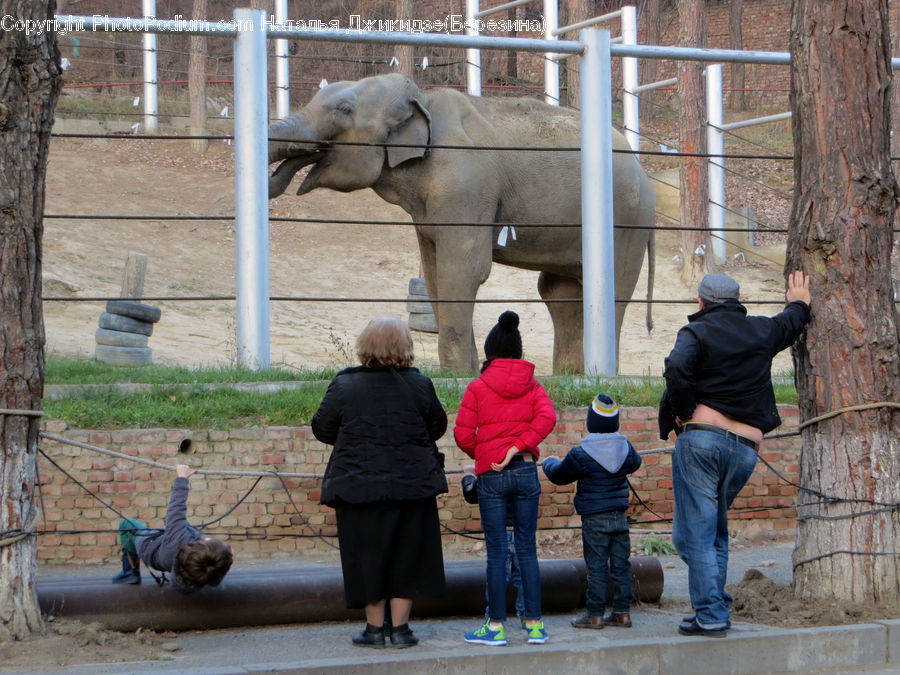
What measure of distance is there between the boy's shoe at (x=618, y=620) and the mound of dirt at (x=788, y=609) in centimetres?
59

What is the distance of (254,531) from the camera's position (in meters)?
7.39

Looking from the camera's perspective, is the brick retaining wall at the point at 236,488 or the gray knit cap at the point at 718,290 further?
the brick retaining wall at the point at 236,488

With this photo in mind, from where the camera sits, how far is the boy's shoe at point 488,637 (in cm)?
532

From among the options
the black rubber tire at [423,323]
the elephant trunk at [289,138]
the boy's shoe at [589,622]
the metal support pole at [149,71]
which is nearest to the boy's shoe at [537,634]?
the boy's shoe at [589,622]

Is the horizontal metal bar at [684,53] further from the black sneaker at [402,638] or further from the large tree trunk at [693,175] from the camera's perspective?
the large tree trunk at [693,175]

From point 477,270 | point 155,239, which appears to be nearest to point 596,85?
point 477,270

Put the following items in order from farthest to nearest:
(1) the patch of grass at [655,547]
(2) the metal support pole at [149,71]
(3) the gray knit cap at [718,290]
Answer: (2) the metal support pole at [149,71] < (1) the patch of grass at [655,547] < (3) the gray knit cap at [718,290]

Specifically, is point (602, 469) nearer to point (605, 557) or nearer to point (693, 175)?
point (605, 557)

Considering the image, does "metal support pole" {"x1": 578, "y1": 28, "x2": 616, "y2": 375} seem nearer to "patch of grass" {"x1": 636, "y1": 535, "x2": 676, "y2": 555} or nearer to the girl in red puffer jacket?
"patch of grass" {"x1": 636, "y1": 535, "x2": 676, "y2": 555}

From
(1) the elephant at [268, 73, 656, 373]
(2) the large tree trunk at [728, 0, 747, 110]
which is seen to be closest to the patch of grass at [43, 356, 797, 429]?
(1) the elephant at [268, 73, 656, 373]

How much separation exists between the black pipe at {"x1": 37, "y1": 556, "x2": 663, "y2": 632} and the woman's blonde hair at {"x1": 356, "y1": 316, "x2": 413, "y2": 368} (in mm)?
1178

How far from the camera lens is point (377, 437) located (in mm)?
5266

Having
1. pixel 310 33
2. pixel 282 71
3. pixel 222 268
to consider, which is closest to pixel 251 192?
pixel 310 33

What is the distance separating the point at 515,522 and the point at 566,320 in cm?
638
